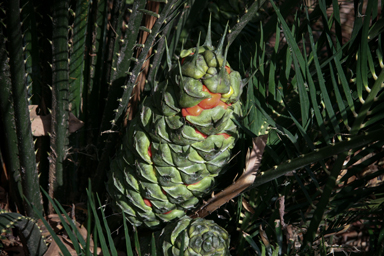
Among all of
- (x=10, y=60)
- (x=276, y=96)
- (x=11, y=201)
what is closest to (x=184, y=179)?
(x=276, y=96)

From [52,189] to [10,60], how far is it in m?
0.28

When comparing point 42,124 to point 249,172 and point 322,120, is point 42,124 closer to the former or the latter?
point 249,172

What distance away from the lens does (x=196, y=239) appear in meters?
0.52

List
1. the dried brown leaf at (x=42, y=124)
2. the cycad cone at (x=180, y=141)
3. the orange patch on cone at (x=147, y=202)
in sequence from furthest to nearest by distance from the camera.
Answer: the dried brown leaf at (x=42, y=124)
the orange patch on cone at (x=147, y=202)
the cycad cone at (x=180, y=141)

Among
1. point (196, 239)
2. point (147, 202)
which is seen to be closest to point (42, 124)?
point (147, 202)

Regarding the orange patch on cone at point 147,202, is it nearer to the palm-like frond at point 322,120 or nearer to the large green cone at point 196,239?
the large green cone at point 196,239

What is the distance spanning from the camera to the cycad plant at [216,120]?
1.73ft

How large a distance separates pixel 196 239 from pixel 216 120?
19 centimetres

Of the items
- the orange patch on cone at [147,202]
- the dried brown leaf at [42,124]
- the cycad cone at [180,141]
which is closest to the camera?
the cycad cone at [180,141]

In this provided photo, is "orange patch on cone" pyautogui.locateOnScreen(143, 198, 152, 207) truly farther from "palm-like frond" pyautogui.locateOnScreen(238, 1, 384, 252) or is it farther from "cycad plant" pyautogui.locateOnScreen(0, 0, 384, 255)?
"palm-like frond" pyautogui.locateOnScreen(238, 1, 384, 252)

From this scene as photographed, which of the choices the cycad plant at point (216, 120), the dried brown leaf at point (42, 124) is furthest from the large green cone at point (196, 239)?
the dried brown leaf at point (42, 124)

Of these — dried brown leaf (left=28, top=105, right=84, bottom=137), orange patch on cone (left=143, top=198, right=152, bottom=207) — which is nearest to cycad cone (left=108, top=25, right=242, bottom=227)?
orange patch on cone (left=143, top=198, right=152, bottom=207)

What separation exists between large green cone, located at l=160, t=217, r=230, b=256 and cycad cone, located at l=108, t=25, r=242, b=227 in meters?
0.04

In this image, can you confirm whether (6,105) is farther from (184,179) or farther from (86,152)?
(184,179)
